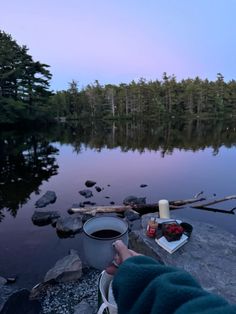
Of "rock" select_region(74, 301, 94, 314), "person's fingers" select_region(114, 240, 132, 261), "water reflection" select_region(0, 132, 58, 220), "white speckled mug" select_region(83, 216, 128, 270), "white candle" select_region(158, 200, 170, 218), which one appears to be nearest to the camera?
"person's fingers" select_region(114, 240, 132, 261)

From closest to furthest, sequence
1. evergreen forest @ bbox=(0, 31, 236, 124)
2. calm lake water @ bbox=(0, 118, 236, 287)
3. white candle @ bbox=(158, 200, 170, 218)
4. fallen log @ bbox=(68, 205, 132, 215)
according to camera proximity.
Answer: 1. white candle @ bbox=(158, 200, 170, 218)
2. calm lake water @ bbox=(0, 118, 236, 287)
3. fallen log @ bbox=(68, 205, 132, 215)
4. evergreen forest @ bbox=(0, 31, 236, 124)

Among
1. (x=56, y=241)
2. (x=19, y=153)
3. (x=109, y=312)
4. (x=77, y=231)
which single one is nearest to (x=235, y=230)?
(x=77, y=231)

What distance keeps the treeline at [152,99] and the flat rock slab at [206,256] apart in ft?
197

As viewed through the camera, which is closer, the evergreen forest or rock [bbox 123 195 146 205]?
rock [bbox 123 195 146 205]

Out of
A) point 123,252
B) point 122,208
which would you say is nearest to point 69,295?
point 123,252

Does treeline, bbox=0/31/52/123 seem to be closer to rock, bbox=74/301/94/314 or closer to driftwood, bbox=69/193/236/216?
driftwood, bbox=69/193/236/216

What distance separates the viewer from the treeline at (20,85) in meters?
31.5

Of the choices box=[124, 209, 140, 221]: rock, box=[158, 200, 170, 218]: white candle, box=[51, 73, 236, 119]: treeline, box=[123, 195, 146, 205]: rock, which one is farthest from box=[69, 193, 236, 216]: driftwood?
box=[51, 73, 236, 119]: treeline

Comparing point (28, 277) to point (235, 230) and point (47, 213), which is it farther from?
point (235, 230)

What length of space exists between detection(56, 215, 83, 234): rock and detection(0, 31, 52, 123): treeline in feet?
86.6

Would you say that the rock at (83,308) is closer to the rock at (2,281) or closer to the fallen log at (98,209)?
the rock at (2,281)

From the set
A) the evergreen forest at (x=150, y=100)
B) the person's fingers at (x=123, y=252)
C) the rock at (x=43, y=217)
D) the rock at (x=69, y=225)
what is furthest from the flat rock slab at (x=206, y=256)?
the evergreen forest at (x=150, y=100)

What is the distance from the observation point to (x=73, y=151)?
21.7m

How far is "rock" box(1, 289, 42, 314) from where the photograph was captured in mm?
4145
